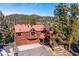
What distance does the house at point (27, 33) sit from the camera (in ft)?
6.35

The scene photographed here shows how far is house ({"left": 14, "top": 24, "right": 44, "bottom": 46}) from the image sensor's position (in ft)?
6.35

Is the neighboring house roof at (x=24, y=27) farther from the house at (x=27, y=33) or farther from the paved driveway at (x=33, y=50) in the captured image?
the paved driveway at (x=33, y=50)

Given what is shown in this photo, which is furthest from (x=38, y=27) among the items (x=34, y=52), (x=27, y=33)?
(x=34, y=52)

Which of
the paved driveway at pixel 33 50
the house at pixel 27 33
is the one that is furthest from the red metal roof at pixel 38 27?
the paved driveway at pixel 33 50

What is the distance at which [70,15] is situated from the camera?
1.93m

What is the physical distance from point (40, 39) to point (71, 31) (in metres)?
0.27

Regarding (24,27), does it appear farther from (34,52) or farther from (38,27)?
(34,52)

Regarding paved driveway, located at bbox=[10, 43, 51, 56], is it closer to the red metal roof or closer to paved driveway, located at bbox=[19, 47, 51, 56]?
paved driveway, located at bbox=[19, 47, 51, 56]

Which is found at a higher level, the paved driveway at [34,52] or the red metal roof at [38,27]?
the red metal roof at [38,27]

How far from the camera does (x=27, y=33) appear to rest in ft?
6.38

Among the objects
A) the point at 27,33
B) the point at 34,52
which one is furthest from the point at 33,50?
the point at 27,33

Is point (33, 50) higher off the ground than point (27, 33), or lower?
lower

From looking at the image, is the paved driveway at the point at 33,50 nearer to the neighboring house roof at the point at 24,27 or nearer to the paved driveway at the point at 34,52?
the paved driveway at the point at 34,52

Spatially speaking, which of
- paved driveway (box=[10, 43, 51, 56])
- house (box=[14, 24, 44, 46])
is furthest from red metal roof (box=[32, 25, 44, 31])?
paved driveway (box=[10, 43, 51, 56])
